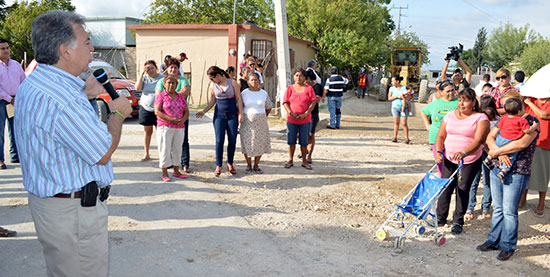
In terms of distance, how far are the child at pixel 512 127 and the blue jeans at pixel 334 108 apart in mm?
7885

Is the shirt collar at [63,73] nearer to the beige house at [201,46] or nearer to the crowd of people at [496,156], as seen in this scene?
the crowd of people at [496,156]

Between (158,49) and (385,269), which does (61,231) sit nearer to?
(385,269)

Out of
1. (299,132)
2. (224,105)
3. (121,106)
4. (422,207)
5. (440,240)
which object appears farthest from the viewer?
(299,132)

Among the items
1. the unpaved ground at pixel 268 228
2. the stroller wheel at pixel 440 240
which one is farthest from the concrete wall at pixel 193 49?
the stroller wheel at pixel 440 240

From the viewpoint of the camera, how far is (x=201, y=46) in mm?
16656

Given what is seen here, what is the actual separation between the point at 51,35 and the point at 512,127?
429 cm

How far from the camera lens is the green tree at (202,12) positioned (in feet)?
107

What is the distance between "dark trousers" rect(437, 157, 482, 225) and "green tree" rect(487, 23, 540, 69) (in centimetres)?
5641

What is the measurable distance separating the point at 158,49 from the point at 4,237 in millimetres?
13658

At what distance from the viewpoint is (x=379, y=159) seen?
8.73m

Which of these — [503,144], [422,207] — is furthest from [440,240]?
[503,144]

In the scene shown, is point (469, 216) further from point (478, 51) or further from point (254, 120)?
point (478, 51)

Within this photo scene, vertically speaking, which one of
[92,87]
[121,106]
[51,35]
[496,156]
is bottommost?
[496,156]

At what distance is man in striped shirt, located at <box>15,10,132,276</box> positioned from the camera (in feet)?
6.91
